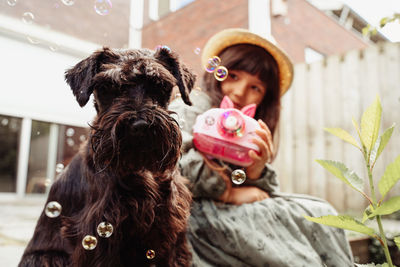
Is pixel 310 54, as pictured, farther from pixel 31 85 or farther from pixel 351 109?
pixel 31 85

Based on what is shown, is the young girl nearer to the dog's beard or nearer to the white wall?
the dog's beard

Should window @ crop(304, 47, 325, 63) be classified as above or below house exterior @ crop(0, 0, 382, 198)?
above

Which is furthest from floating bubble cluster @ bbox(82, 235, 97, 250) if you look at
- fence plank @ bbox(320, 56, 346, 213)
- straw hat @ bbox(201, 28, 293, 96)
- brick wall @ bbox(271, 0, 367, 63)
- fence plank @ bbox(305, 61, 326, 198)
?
brick wall @ bbox(271, 0, 367, 63)

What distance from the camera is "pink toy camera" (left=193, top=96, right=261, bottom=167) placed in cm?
183

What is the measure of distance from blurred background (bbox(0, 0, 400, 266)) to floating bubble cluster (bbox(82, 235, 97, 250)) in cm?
131

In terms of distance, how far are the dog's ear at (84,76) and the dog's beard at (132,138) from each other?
123 mm

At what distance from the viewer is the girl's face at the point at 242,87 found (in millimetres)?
2281

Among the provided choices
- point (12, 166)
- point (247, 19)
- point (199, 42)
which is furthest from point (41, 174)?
point (247, 19)

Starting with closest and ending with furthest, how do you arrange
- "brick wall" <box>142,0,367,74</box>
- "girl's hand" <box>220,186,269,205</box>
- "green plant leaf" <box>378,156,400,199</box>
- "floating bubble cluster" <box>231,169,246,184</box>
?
"green plant leaf" <box>378,156,400,199</box>, "floating bubble cluster" <box>231,169,246,184</box>, "girl's hand" <box>220,186,269,205</box>, "brick wall" <box>142,0,367,74</box>

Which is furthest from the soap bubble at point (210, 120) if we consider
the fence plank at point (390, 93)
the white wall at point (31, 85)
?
the fence plank at point (390, 93)

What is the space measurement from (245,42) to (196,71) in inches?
18.5

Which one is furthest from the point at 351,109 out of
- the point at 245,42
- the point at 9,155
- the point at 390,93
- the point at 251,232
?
the point at 9,155

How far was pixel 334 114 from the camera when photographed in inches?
184

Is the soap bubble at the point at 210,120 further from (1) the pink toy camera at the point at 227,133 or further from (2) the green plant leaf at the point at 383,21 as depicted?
(2) the green plant leaf at the point at 383,21
